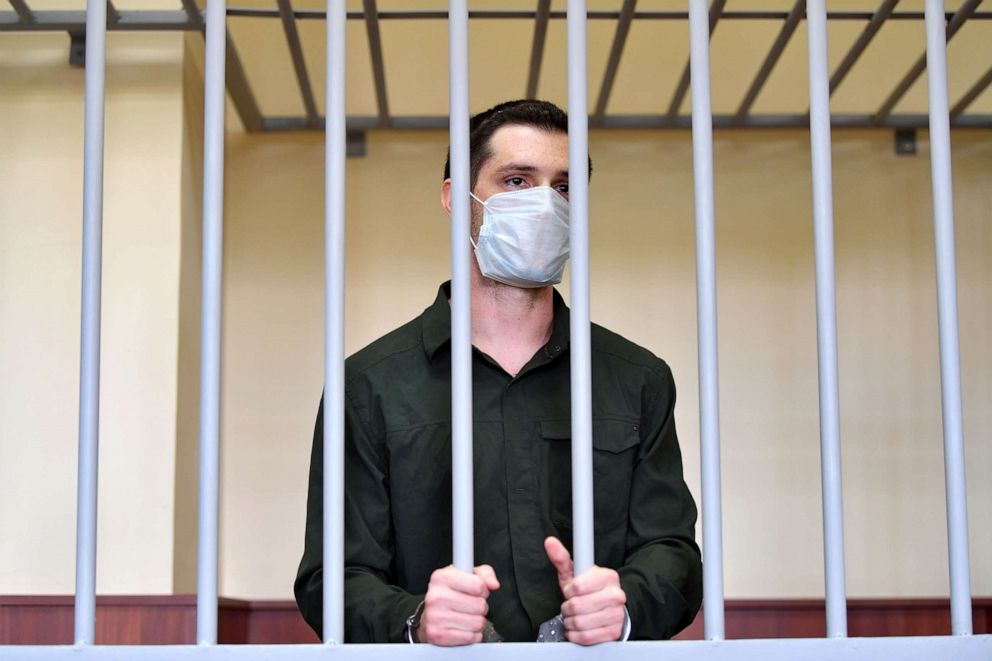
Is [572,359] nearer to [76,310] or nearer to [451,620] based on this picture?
[451,620]

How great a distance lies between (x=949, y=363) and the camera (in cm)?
179

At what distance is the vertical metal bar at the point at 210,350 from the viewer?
5.62ft

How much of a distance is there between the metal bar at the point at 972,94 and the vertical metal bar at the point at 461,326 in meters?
2.27

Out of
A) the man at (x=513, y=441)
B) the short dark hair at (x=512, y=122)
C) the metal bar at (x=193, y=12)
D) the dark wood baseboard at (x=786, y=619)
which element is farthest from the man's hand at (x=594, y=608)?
the dark wood baseboard at (x=786, y=619)

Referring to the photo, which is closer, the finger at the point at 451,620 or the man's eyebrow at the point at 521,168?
the finger at the point at 451,620

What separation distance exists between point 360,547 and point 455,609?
60 centimetres

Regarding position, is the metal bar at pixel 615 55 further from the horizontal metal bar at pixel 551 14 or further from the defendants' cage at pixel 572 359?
the defendants' cage at pixel 572 359

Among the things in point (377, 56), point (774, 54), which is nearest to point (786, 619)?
point (774, 54)

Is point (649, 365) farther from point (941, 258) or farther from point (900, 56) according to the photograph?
point (900, 56)

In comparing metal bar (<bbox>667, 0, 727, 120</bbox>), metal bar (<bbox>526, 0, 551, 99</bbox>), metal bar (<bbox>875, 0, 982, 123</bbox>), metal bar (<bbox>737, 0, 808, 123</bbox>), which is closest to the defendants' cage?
metal bar (<bbox>875, 0, 982, 123</bbox>)

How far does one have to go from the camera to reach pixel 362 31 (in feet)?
13.6

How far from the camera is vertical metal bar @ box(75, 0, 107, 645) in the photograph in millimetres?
1725

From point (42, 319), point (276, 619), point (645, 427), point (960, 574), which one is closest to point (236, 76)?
point (42, 319)

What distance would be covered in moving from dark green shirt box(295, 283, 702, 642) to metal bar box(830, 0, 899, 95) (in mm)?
1292
